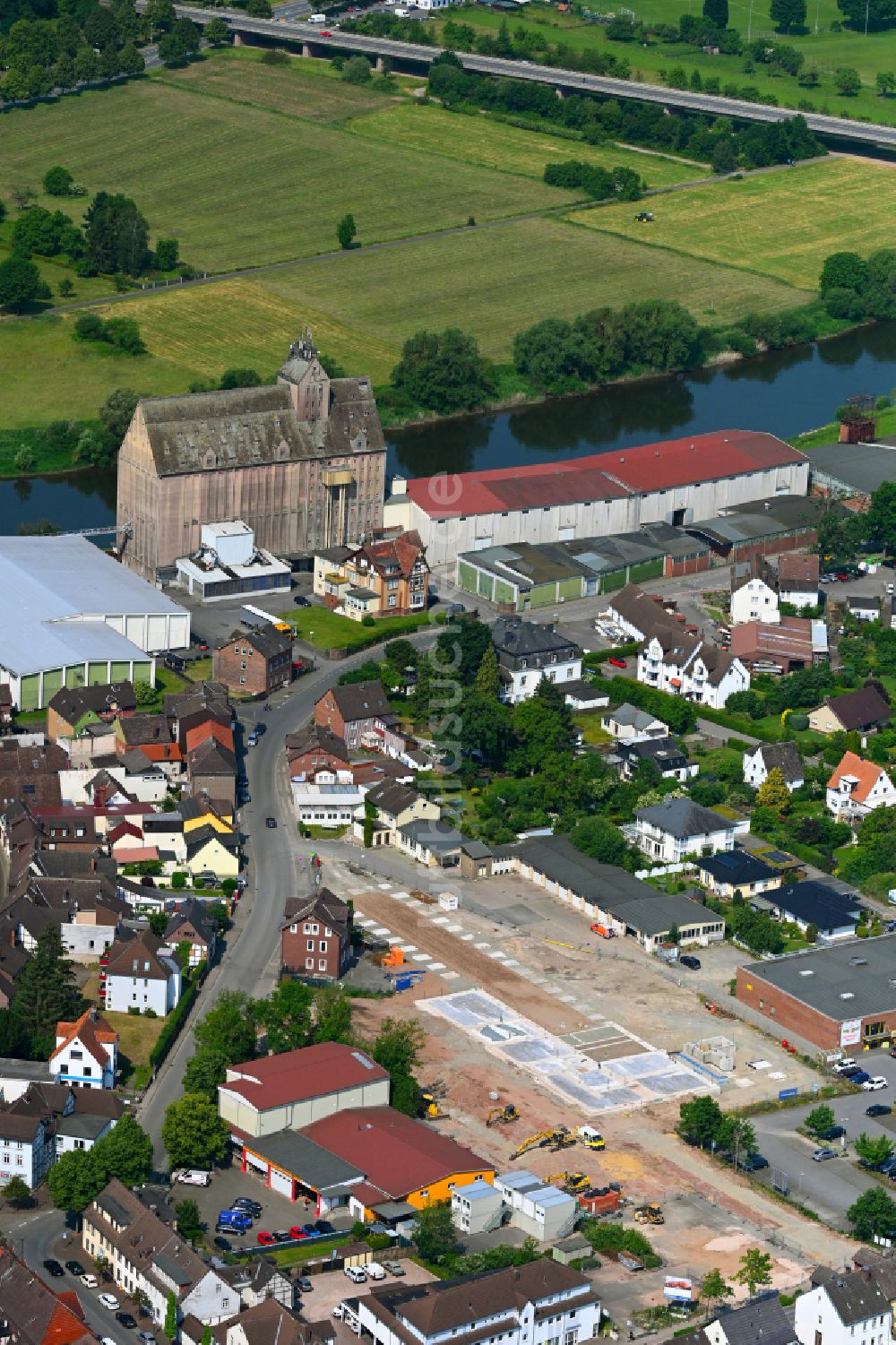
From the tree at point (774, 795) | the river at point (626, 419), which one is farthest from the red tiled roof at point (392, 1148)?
the river at point (626, 419)

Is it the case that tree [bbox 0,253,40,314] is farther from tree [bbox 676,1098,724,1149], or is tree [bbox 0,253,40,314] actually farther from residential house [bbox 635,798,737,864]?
tree [bbox 676,1098,724,1149]

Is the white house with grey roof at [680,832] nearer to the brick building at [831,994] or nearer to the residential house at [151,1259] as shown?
the brick building at [831,994]

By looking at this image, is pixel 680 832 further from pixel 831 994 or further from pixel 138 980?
pixel 138 980

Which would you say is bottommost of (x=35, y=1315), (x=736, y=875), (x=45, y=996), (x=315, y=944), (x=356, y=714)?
(x=736, y=875)

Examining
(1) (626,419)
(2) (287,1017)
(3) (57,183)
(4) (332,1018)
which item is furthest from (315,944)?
(3) (57,183)

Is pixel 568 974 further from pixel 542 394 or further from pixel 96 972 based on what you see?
pixel 542 394

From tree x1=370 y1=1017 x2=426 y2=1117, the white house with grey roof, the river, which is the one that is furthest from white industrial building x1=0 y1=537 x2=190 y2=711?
tree x1=370 y1=1017 x2=426 y2=1117

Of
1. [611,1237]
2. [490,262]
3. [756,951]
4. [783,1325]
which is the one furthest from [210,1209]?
[490,262]
